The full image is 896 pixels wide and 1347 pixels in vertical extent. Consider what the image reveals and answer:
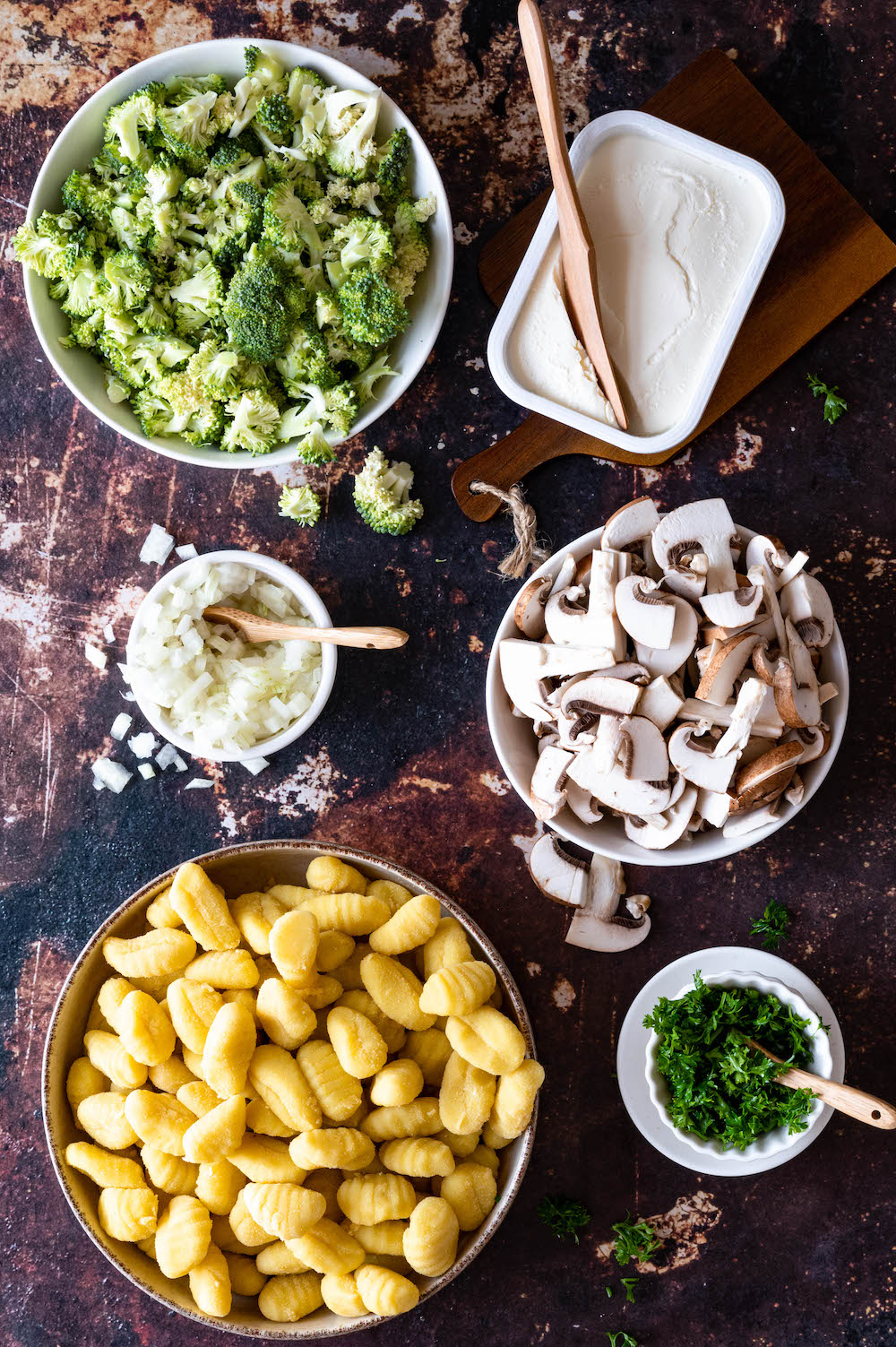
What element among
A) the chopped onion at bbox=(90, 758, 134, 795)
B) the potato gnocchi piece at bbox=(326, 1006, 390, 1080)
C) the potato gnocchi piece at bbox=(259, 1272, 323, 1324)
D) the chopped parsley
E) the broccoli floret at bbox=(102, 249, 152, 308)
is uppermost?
the broccoli floret at bbox=(102, 249, 152, 308)

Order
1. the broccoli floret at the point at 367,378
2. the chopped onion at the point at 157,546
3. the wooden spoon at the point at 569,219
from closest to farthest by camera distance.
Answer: the wooden spoon at the point at 569,219 → the broccoli floret at the point at 367,378 → the chopped onion at the point at 157,546

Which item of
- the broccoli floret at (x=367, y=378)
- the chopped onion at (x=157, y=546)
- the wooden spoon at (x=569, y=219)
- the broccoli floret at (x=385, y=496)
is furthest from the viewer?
the chopped onion at (x=157, y=546)

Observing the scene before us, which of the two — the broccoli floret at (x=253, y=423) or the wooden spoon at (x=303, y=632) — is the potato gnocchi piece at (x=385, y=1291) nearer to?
the wooden spoon at (x=303, y=632)

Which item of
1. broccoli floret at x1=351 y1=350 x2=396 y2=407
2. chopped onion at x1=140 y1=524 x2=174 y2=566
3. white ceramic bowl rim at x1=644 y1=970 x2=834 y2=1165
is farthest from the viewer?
chopped onion at x1=140 y1=524 x2=174 y2=566

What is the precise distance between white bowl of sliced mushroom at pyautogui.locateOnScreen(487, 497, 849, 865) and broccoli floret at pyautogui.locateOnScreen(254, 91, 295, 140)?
1.18 meters

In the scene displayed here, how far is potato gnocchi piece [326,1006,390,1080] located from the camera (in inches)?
89.5

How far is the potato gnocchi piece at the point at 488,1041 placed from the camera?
2285 millimetres

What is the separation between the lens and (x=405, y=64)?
8.34 ft

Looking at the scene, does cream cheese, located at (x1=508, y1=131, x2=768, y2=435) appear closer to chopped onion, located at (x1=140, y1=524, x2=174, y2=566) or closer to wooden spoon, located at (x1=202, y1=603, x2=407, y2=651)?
wooden spoon, located at (x1=202, y1=603, x2=407, y2=651)

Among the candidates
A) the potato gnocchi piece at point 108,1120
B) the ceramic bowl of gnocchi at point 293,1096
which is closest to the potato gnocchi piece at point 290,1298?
the ceramic bowl of gnocchi at point 293,1096

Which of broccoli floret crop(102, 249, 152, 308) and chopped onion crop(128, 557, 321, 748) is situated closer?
broccoli floret crop(102, 249, 152, 308)

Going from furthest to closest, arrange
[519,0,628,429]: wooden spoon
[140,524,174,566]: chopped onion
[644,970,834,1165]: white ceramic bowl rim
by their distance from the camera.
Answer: [140,524,174,566]: chopped onion, [644,970,834,1165]: white ceramic bowl rim, [519,0,628,429]: wooden spoon

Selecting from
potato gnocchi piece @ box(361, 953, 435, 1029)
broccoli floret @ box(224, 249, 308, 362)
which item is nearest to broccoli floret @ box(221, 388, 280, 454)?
broccoli floret @ box(224, 249, 308, 362)

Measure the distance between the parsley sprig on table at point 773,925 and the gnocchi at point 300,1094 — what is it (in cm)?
75
